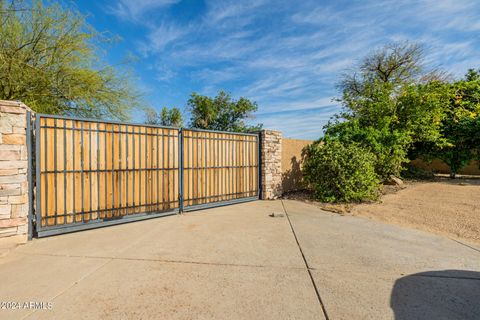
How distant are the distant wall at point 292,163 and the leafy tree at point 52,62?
6.76m

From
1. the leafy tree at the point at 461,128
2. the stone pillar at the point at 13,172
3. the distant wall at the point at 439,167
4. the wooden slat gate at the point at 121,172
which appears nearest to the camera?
the stone pillar at the point at 13,172

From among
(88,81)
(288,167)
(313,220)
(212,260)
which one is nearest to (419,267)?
(313,220)

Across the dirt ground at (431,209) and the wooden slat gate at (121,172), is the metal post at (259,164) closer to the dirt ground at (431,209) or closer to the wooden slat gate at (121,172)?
the wooden slat gate at (121,172)

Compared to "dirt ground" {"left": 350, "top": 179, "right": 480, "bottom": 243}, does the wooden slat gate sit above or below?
above

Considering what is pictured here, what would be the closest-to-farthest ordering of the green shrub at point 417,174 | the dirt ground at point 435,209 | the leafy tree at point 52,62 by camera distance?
the dirt ground at point 435,209, the leafy tree at point 52,62, the green shrub at point 417,174

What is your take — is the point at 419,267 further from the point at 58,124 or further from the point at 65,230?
the point at 58,124

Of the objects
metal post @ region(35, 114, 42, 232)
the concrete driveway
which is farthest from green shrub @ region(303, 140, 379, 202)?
metal post @ region(35, 114, 42, 232)

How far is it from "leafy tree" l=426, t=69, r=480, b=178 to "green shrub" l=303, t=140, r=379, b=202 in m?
5.19

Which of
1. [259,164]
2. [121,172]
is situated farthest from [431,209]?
[121,172]

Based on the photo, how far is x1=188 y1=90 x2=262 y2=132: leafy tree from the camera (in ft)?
52.2

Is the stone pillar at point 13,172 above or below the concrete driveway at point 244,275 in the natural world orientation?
above

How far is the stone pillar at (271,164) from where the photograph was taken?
6.93m

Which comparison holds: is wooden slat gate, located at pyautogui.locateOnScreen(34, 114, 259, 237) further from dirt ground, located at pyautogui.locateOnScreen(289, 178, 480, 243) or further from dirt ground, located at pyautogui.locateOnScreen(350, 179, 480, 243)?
dirt ground, located at pyautogui.locateOnScreen(350, 179, 480, 243)

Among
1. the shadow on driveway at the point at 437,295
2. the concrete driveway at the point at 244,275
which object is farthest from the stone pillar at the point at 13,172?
the shadow on driveway at the point at 437,295
